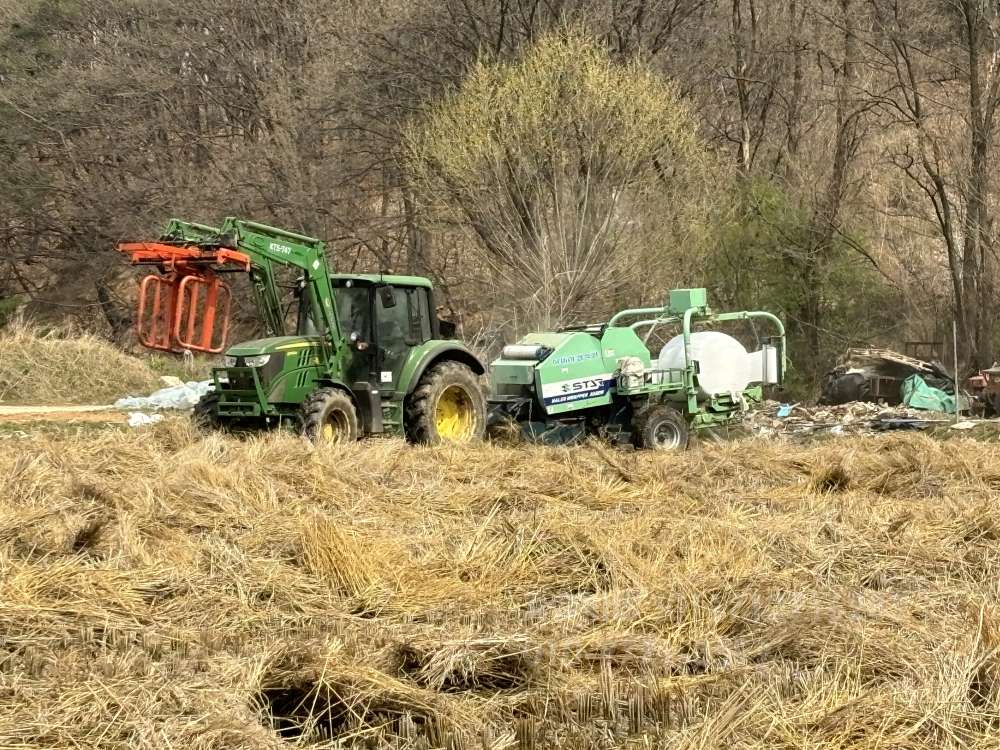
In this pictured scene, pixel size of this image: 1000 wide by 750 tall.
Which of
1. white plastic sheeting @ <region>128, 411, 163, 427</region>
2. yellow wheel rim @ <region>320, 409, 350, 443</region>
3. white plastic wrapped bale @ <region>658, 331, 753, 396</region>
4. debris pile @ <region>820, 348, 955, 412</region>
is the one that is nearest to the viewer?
yellow wheel rim @ <region>320, 409, 350, 443</region>

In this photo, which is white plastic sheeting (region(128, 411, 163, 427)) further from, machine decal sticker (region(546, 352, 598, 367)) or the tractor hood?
machine decal sticker (region(546, 352, 598, 367))

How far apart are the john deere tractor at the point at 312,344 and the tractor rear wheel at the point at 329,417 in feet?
0.04

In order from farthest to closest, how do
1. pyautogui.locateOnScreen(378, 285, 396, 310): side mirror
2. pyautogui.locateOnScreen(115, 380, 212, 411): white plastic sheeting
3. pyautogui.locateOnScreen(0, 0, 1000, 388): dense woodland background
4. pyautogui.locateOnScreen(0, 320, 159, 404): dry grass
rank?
1. pyautogui.locateOnScreen(0, 0, 1000, 388): dense woodland background
2. pyautogui.locateOnScreen(0, 320, 159, 404): dry grass
3. pyautogui.locateOnScreen(115, 380, 212, 411): white plastic sheeting
4. pyautogui.locateOnScreen(378, 285, 396, 310): side mirror

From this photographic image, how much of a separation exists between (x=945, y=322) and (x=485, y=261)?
8513 mm

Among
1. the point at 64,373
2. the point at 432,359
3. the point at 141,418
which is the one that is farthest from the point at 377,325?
the point at 64,373

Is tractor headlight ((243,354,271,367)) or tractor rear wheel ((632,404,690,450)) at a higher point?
tractor headlight ((243,354,271,367))

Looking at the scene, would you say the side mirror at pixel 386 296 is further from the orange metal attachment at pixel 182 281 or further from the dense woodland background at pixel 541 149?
the dense woodland background at pixel 541 149

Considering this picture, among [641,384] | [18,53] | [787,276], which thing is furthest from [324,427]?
[18,53]

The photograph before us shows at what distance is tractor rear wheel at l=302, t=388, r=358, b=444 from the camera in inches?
401

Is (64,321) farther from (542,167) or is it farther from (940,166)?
(940,166)

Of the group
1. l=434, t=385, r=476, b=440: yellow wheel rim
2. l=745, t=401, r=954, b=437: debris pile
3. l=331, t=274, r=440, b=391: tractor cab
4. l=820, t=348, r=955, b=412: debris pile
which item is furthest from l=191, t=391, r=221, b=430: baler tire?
l=820, t=348, r=955, b=412: debris pile

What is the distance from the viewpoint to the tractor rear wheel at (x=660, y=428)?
11812mm

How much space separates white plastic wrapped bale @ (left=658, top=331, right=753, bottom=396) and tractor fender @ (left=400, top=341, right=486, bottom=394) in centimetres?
230

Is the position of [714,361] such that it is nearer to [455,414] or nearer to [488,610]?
[455,414]
